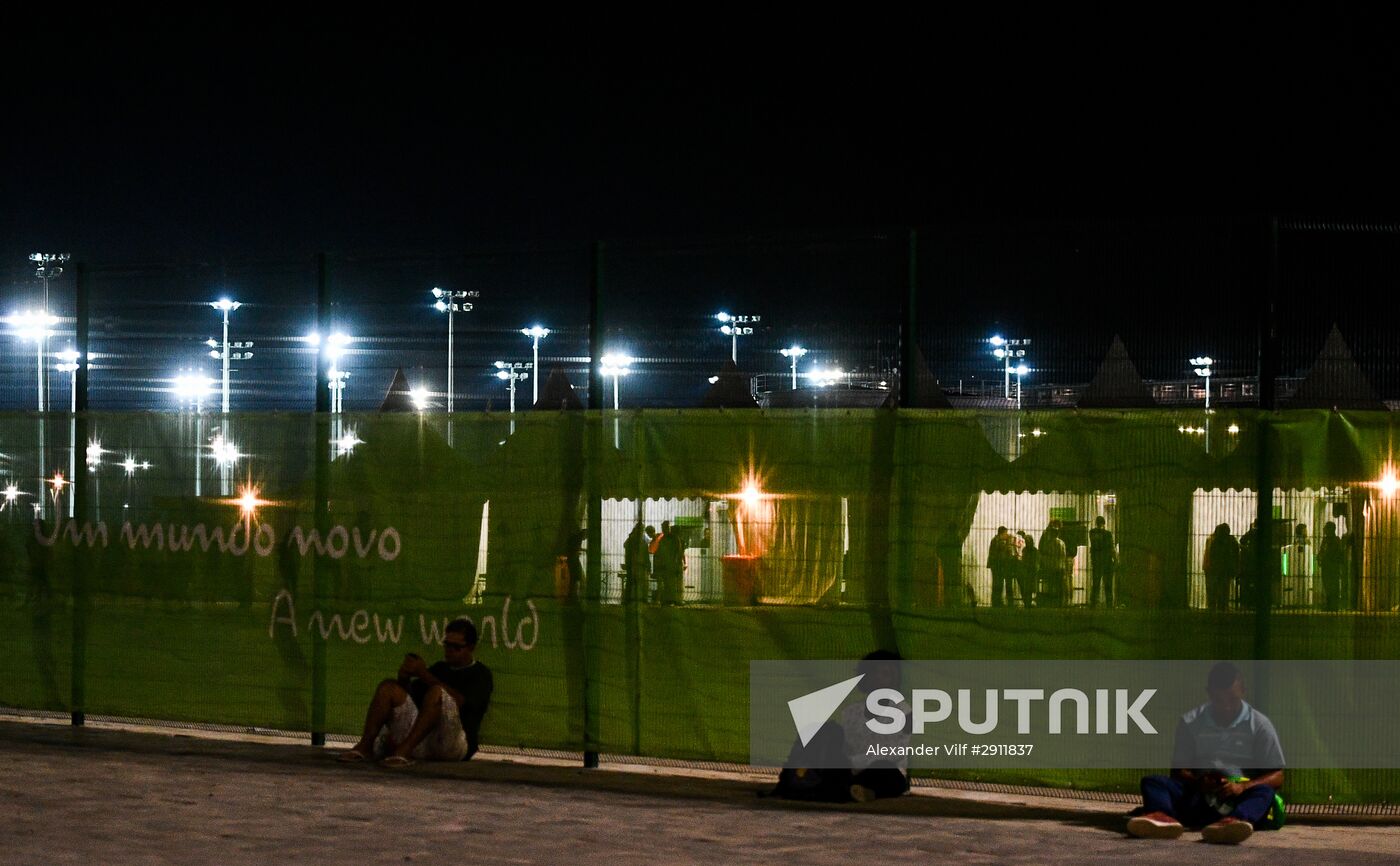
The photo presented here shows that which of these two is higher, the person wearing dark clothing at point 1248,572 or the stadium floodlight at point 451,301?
the stadium floodlight at point 451,301

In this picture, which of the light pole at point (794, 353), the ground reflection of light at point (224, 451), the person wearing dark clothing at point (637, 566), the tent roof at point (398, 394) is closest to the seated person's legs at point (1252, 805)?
the light pole at point (794, 353)

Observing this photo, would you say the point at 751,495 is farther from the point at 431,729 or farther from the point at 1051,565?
the point at 431,729

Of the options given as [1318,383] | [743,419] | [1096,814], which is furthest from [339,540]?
[1318,383]

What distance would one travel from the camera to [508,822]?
26.7 feet

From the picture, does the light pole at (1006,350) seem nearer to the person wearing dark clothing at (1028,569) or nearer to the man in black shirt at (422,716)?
the person wearing dark clothing at (1028,569)

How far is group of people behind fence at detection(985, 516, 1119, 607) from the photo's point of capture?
350 inches

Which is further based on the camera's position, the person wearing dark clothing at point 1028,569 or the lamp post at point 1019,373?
the lamp post at point 1019,373

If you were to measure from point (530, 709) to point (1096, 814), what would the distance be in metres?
3.52

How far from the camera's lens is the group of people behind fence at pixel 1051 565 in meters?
8.89

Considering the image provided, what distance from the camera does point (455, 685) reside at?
33.0ft

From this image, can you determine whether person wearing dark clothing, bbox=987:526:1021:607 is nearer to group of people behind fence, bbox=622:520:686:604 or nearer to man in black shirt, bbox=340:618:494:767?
group of people behind fence, bbox=622:520:686:604

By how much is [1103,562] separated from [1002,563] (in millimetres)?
546

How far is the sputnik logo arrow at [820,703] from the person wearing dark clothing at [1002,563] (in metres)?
0.91

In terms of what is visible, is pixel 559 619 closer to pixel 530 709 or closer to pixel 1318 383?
pixel 530 709
